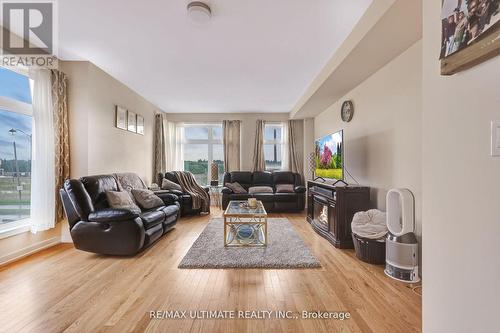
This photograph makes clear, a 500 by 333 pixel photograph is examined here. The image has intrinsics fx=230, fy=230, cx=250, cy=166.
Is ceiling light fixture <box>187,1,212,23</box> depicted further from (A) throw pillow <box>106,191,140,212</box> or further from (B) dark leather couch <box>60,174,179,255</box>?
(A) throw pillow <box>106,191,140,212</box>

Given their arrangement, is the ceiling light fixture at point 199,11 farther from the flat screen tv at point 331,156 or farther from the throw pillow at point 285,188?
the throw pillow at point 285,188

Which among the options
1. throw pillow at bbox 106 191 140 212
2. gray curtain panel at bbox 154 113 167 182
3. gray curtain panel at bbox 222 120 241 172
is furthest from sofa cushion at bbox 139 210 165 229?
gray curtain panel at bbox 222 120 241 172

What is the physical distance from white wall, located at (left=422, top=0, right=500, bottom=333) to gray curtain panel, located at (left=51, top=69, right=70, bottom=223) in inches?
154

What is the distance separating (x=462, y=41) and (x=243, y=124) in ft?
18.0

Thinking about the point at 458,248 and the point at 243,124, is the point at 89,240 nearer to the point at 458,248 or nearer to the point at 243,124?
the point at 458,248

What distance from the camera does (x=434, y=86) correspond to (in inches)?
42.3

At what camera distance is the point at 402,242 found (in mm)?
2162

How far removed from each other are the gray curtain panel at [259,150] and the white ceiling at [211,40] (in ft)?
6.27

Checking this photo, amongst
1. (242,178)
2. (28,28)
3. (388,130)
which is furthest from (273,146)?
(28,28)

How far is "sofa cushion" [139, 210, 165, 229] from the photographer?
2862 mm

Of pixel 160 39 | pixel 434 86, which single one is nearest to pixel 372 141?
pixel 434 86

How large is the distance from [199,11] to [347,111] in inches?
110

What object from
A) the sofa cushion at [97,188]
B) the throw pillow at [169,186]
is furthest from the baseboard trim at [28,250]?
the throw pillow at [169,186]

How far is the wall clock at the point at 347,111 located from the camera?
145 inches
